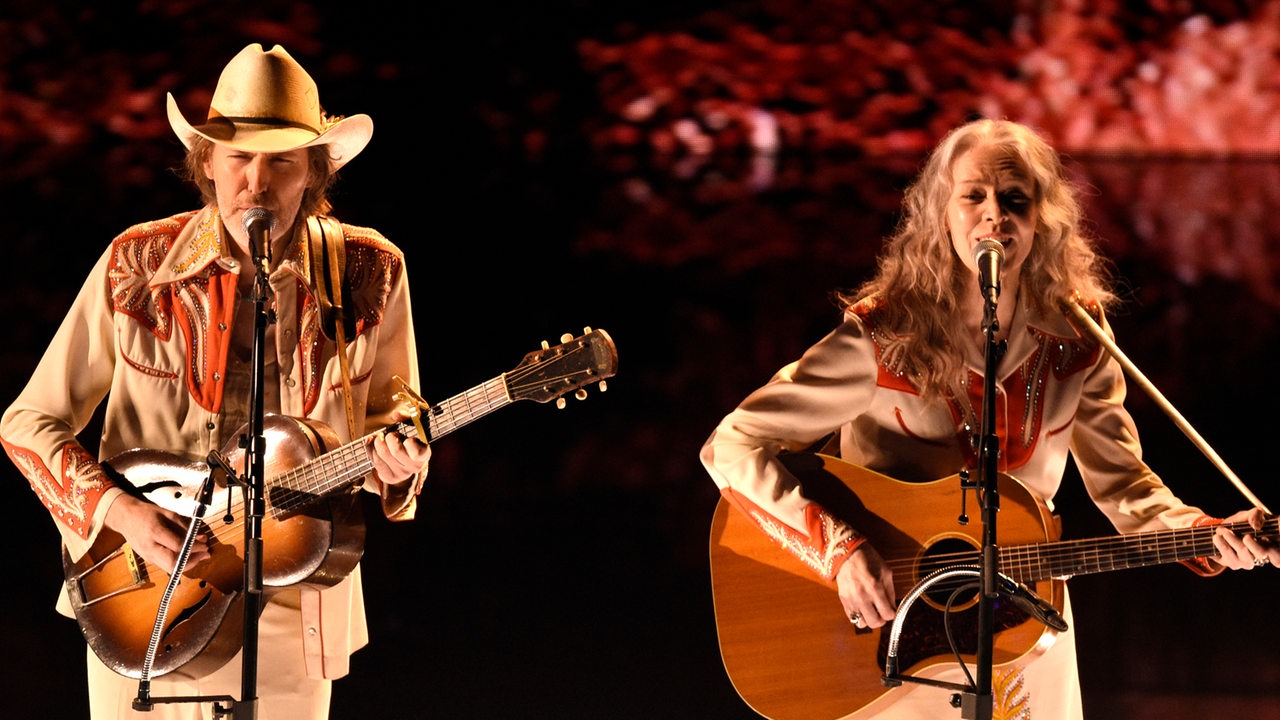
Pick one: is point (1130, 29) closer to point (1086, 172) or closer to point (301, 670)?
point (1086, 172)

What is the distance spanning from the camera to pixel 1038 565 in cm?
362

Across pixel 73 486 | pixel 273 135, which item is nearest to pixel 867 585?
pixel 273 135

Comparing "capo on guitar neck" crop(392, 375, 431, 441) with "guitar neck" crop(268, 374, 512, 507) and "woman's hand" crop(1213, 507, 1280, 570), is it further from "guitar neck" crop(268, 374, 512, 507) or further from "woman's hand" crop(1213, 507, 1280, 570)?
"woman's hand" crop(1213, 507, 1280, 570)

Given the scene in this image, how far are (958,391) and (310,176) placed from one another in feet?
5.57

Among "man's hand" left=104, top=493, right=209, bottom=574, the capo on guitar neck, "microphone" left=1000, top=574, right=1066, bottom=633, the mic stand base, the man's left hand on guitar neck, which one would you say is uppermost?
the capo on guitar neck

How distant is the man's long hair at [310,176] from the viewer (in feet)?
12.7

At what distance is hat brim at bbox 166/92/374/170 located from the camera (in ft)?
12.1

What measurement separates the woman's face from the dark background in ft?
6.72

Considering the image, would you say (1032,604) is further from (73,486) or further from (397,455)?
(73,486)

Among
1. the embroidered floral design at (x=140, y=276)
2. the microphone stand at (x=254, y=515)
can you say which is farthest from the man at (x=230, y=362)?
the microphone stand at (x=254, y=515)

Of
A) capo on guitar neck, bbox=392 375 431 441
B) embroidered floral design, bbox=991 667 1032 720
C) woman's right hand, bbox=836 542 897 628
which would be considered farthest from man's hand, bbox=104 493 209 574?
embroidered floral design, bbox=991 667 1032 720

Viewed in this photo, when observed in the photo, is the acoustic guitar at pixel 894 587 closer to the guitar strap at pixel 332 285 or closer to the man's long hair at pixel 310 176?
the guitar strap at pixel 332 285

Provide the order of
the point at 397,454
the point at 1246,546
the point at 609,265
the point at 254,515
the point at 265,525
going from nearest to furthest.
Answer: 1. the point at 254,515
2. the point at 1246,546
3. the point at 397,454
4. the point at 265,525
5. the point at 609,265

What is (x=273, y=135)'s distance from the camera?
12.2 ft
